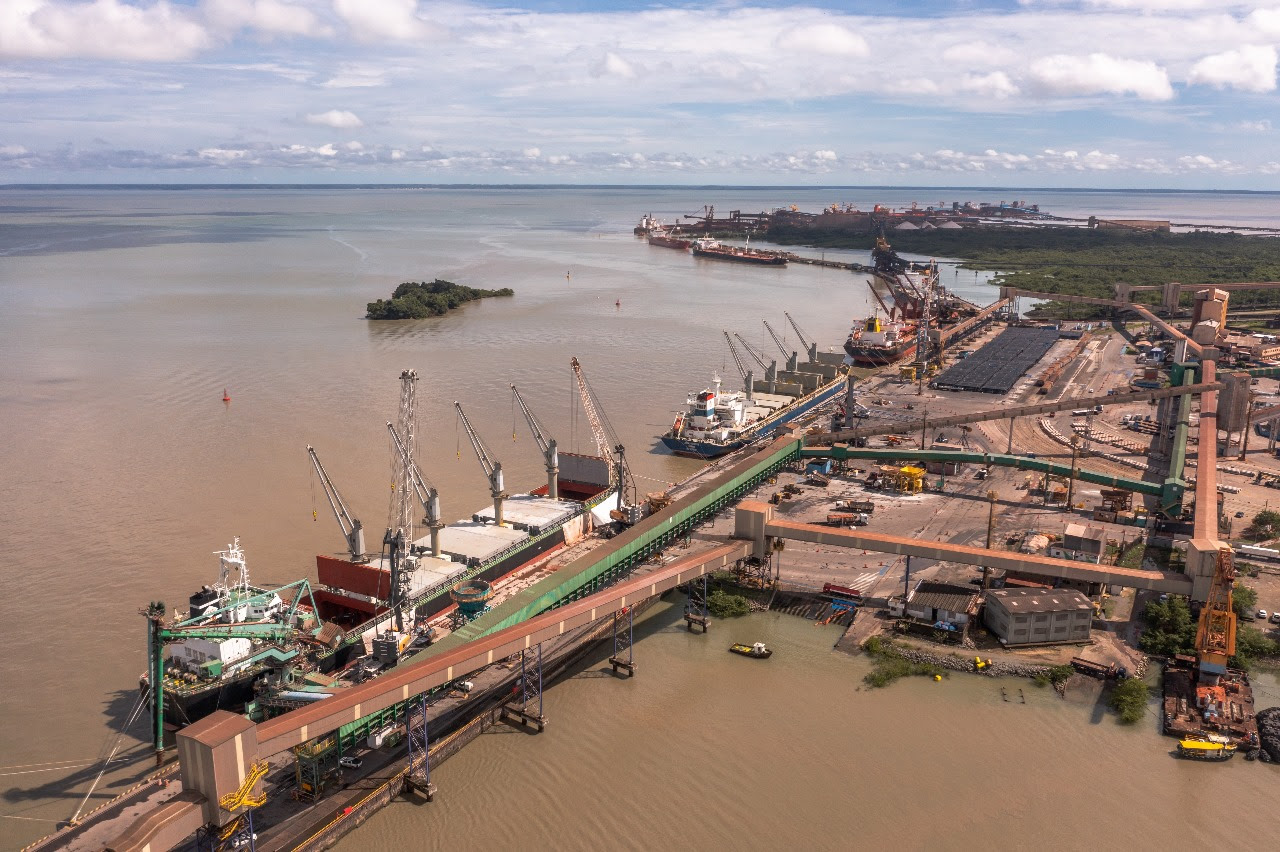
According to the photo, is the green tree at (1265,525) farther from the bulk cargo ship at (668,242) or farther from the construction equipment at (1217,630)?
the bulk cargo ship at (668,242)

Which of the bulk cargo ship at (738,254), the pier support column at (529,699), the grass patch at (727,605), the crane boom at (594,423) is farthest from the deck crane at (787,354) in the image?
the bulk cargo ship at (738,254)

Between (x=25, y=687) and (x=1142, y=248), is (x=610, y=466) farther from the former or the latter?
(x=1142, y=248)

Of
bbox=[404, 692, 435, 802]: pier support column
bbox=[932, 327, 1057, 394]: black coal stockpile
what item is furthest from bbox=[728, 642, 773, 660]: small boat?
bbox=[932, 327, 1057, 394]: black coal stockpile

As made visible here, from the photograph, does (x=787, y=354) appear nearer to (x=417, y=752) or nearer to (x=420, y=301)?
(x=420, y=301)

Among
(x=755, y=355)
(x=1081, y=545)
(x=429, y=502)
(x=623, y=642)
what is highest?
(x=429, y=502)

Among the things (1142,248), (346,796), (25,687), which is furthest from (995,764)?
(1142,248)

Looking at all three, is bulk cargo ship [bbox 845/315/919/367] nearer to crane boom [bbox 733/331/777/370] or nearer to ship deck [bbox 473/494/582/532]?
crane boom [bbox 733/331/777/370]

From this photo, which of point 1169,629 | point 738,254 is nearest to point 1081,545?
point 1169,629
